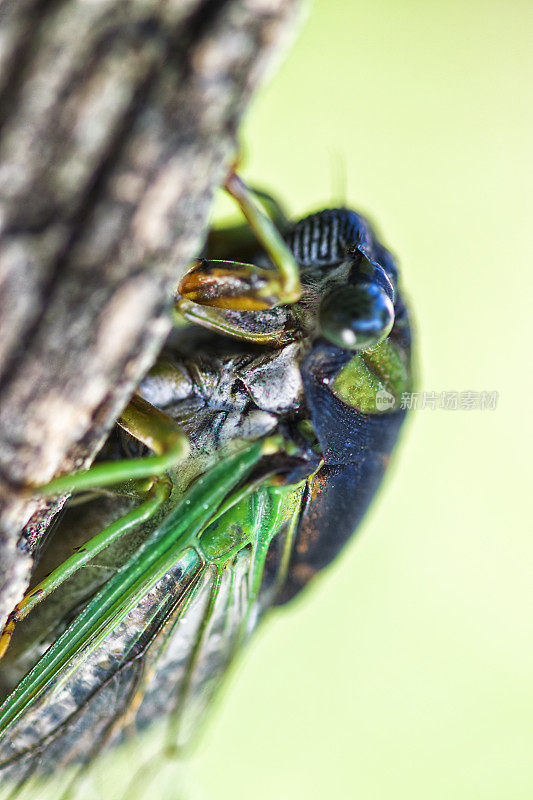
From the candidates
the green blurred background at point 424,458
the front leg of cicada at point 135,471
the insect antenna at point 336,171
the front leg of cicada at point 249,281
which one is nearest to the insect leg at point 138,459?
the front leg of cicada at point 135,471

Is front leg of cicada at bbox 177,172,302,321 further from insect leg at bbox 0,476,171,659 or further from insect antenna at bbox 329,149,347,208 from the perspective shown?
insect antenna at bbox 329,149,347,208

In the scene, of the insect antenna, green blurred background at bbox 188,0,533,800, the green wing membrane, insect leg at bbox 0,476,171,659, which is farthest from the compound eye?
green blurred background at bbox 188,0,533,800

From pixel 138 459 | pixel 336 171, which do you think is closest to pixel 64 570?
pixel 138 459

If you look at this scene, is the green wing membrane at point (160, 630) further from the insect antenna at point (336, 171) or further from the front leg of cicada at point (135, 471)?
the insect antenna at point (336, 171)

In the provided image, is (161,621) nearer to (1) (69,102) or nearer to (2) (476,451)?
(1) (69,102)

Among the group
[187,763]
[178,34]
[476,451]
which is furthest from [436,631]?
[178,34]
